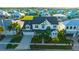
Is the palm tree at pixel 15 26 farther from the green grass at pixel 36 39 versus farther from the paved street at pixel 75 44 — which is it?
the paved street at pixel 75 44

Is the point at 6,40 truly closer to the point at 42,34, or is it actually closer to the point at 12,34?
the point at 12,34

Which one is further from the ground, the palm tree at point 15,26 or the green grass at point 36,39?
the palm tree at point 15,26

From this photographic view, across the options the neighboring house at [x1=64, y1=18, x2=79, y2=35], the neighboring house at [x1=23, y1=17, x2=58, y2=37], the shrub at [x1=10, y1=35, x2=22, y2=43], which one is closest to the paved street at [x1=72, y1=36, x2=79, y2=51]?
the neighboring house at [x1=64, y1=18, x2=79, y2=35]

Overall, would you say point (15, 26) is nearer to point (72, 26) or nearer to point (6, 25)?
point (6, 25)

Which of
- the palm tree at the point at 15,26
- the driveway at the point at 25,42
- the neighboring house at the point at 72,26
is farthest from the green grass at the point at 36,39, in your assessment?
the neighboring house at the point at 72,26

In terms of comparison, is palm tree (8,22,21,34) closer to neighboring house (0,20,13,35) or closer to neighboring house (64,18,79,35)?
neighboring house (0,20,13,35)

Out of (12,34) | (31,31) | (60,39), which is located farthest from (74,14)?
(12,34)

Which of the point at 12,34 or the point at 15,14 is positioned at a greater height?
the point at 15,14
